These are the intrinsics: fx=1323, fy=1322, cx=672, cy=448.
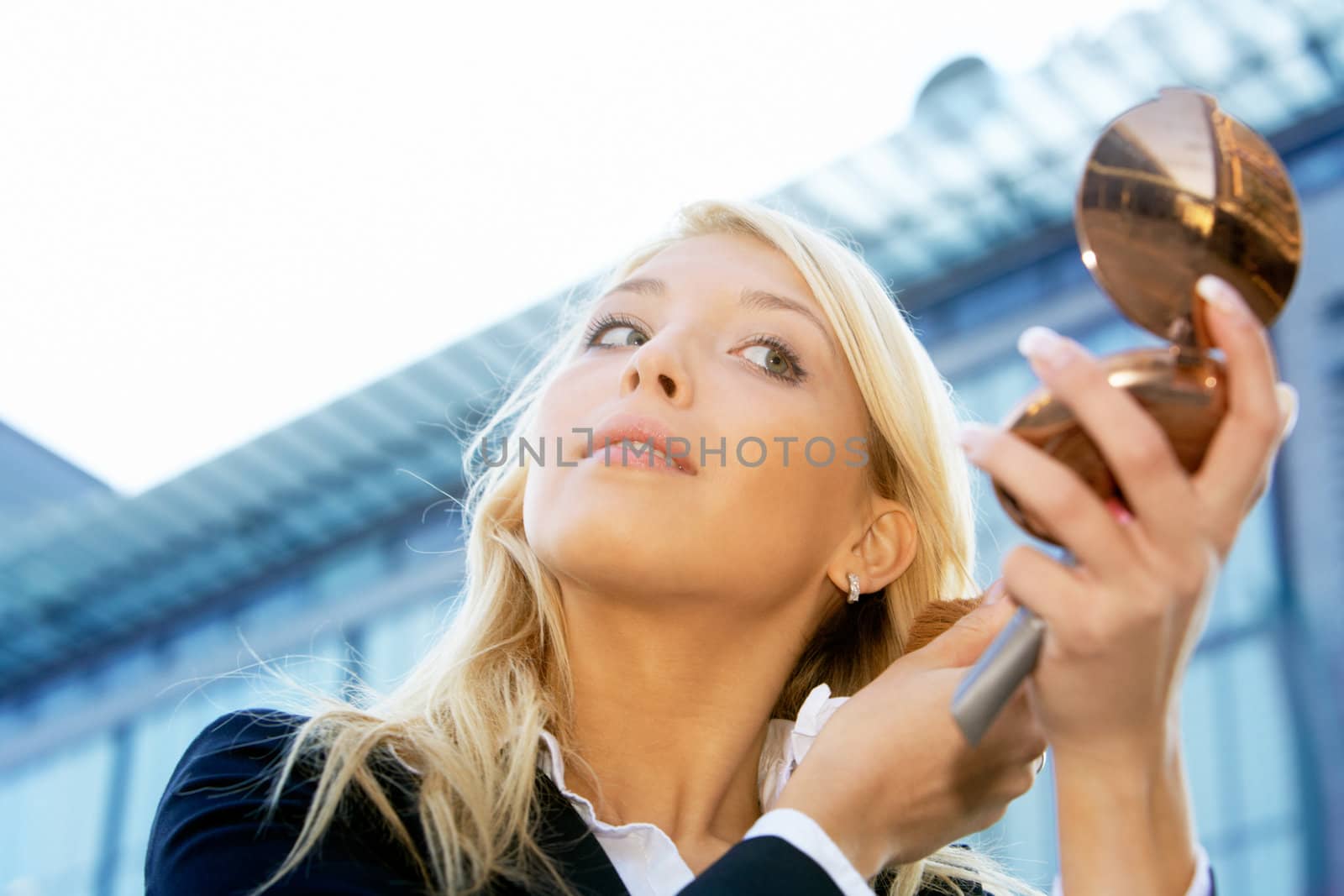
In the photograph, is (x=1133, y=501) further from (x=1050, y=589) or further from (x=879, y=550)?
(x=879, y=550)

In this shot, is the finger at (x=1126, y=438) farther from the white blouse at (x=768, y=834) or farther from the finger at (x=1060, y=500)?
the white blouse at (x=768, y=834)

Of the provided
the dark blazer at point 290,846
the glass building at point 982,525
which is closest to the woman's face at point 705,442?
the dark blazer at point 290,846

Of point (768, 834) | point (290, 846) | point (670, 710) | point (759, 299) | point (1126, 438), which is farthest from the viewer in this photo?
point (759, 299)

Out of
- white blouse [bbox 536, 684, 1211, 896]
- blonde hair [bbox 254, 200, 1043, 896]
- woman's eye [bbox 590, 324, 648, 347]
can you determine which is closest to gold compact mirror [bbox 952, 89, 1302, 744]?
white blouse [bbox 536, 684, 1211, 896]

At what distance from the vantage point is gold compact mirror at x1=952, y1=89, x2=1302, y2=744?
101 cm

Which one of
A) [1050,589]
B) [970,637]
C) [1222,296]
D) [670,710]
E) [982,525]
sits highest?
[1222,296]

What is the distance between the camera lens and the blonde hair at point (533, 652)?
154 cm

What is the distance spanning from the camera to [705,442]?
1.83 meters

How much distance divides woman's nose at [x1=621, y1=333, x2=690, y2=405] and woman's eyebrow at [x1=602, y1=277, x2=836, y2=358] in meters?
0.23

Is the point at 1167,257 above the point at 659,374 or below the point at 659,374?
above

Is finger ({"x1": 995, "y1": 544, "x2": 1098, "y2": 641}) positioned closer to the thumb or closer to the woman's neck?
the thumb

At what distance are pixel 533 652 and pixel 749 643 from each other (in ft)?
1.10

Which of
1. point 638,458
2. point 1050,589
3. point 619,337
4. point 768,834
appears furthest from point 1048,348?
point 619,337

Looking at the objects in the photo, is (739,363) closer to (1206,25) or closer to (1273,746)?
(1273,746)
